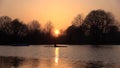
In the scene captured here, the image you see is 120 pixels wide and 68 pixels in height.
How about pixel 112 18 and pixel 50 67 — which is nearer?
pixel 50 67

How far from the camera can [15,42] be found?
152 m

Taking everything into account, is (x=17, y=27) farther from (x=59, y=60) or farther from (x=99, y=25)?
(x=59, y=60)

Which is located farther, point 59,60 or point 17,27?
point 17,27

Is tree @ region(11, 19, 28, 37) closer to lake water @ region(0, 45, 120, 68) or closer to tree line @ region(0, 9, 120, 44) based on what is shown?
tree line @ region(0, 9, 120, 44)

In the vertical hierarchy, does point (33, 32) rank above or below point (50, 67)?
above

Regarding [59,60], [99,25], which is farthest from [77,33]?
[59,60]

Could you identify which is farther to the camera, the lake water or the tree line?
the tree line

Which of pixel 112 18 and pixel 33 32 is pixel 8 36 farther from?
pixel 112 18

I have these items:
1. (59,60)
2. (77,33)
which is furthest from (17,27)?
(59,60)

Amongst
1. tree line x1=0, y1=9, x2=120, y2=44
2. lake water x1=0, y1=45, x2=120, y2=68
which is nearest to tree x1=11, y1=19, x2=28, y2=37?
tree line x1=0, y1=9, x2=120, y2=44

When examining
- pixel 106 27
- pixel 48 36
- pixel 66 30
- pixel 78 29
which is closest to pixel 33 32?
pixel 48 36

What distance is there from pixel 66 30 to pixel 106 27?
74.0ft

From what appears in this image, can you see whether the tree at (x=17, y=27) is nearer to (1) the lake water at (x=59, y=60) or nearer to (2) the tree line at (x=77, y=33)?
(2) the tree line at (x=77, y=33)

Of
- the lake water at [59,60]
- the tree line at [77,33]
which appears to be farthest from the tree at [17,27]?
the lake water at [59,60]
